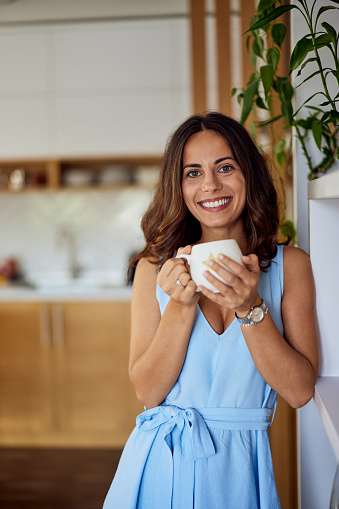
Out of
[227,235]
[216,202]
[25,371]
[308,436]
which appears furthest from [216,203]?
[25,371]

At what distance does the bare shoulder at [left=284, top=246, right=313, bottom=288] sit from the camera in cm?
119

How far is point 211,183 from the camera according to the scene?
1.18 m

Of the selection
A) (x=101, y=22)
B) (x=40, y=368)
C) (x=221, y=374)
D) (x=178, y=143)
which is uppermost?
(x=101, y=22)

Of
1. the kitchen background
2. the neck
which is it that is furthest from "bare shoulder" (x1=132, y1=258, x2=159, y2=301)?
the kitchen background

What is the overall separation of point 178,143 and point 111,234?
3260mm

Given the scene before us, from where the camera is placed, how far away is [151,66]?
400cm

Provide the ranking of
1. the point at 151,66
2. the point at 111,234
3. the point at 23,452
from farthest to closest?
the point at 111,234
the point at 151,66
the point at 23,452

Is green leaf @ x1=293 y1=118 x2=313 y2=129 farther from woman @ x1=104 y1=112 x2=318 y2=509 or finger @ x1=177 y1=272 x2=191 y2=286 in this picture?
finger @ x1=177 y1=272 x2=191 y2=286

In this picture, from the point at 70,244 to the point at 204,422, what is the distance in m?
3.47

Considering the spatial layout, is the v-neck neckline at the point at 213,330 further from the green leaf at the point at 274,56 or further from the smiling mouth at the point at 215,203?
the green leaf at the point at 274,56

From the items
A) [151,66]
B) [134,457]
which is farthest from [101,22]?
[134,457]

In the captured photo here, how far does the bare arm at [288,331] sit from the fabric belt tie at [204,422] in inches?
3.8

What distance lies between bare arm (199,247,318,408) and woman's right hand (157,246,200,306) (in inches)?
2.3

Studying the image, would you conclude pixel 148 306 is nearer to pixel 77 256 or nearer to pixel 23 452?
pixel 23 452
